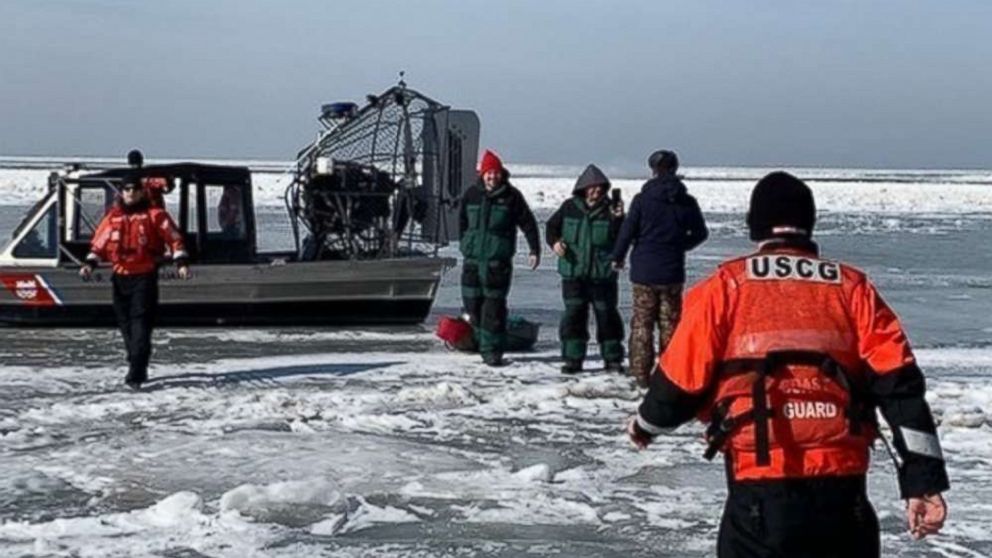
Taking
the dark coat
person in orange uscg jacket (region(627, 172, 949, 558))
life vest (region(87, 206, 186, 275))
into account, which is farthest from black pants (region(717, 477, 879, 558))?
life vest (region(87, 206, 186, 275))

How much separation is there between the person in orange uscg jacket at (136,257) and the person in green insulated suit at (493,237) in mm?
2428

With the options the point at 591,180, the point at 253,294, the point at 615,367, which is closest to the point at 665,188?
the point at 591,180

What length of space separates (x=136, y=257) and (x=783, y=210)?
733 cm

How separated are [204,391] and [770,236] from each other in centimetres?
724

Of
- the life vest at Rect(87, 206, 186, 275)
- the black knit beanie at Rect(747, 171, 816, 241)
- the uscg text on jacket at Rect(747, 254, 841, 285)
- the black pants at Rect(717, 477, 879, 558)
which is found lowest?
the black pants at Rect(717, 477, 879, 558)

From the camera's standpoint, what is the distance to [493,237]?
11875 millimetres

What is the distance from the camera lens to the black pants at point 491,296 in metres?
11.9

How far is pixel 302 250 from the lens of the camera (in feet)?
49.6

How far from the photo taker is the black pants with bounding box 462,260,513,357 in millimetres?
11852

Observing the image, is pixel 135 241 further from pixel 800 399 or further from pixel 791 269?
pixel 800 399

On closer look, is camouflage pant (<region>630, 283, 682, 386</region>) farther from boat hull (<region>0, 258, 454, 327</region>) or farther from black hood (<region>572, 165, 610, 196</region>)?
boat hull (<region>0, 258, 454, 327</region>)

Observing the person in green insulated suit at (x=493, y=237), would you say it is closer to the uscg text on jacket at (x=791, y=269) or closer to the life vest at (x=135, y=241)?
the life vest at (x=135, y=241)

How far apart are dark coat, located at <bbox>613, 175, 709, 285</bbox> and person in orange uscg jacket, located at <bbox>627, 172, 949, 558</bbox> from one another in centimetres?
663

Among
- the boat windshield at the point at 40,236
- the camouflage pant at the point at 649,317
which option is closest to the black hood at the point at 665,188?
the camouflage pant at the point at 649,317
